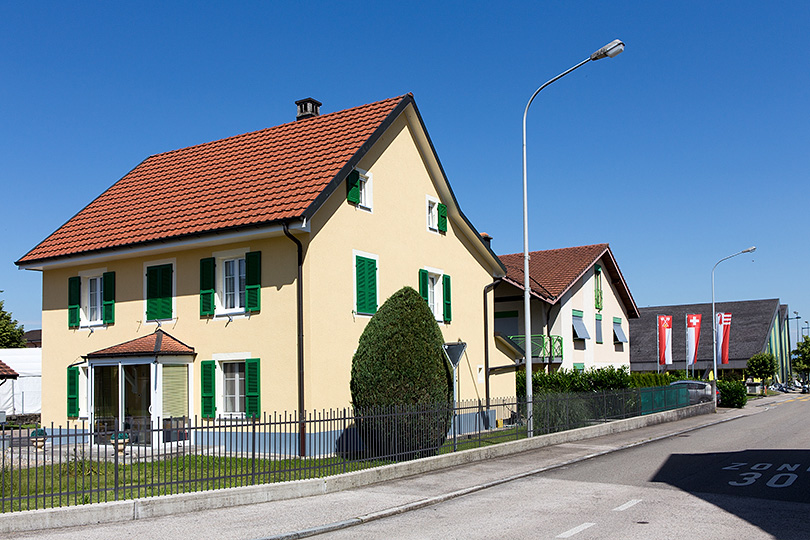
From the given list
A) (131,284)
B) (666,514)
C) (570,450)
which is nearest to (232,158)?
(131,284)

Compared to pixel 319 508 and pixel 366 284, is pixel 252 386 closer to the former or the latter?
pixel 366 284

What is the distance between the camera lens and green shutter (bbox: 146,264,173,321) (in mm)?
19875

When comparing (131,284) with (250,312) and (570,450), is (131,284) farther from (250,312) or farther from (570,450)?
(570,450)

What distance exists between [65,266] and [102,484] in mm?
12549

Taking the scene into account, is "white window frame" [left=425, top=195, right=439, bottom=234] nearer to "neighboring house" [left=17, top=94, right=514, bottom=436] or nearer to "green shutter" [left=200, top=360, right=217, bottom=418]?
"neighboring house" [left=17, top=94, right=514, bottom=436]

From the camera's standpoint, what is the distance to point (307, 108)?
928 inches

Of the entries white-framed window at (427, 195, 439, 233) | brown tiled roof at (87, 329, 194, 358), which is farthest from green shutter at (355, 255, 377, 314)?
brown tiled roof at (87, 329, 194, 358)

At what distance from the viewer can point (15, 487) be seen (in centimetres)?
1195

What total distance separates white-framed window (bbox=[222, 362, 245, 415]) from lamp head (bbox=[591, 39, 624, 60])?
435 inches

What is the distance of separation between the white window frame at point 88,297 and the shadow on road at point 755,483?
596 inches

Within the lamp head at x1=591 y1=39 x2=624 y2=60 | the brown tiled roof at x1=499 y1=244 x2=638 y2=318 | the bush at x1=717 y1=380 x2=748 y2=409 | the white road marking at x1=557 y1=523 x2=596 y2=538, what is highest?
the lamp head at x1=591 y1=39 x2=624 y2=60

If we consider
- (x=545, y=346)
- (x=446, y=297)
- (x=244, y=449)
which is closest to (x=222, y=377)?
(x=244, y=449)

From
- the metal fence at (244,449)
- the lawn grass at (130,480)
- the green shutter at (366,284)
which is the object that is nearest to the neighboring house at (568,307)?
the metal fence at (244,449)

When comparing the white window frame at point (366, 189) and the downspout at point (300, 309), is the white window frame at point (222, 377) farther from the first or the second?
the white window frame at point (366, 189)
